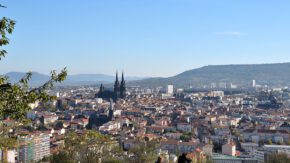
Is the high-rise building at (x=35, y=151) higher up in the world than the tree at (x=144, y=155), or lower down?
lower down

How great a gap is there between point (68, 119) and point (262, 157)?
A: 97.2 ft

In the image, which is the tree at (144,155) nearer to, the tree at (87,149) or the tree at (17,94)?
the tree at (87,149)

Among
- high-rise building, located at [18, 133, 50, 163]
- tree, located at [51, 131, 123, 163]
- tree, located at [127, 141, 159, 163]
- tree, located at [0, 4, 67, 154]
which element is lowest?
high-rise building, located at [18, 133, 50, 163]

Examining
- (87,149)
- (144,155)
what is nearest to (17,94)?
(87,149)

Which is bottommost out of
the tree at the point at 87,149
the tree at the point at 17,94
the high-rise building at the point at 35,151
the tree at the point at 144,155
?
the high-rise building at the point at 35,151

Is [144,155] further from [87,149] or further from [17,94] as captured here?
[17,94]

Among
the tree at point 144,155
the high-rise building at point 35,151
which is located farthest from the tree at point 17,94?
the high-rise building at point 35,151

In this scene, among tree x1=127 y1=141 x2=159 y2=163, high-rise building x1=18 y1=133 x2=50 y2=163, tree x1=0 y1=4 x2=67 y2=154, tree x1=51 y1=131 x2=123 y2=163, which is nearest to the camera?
tree x1=0 y1=4 x2=67 y2=154

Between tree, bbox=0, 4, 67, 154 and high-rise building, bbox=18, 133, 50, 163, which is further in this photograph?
high-rise building, bbox=18, 133, 50, 163

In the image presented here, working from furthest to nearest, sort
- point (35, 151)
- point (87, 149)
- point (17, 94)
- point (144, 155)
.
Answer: point (35, 151), point (144, 155), point (87, 149), point (17, 94)

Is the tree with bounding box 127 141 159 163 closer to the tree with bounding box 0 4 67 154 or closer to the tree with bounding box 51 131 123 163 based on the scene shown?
the tree with bounding box 51 131 123 163

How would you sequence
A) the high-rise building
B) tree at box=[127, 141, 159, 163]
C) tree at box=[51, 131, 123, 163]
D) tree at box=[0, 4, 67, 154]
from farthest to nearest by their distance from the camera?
1. the high-rise building
2. tree at box=[127, 141, 159, 163]
3. tree at box=[51, 131, 123, 163]
4. tree at box=[0, 4, 67, 154]

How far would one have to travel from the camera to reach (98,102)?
272 feet

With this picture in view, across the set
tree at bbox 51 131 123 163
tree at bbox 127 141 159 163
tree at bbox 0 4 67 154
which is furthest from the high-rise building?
tree at bbox 0 4 67 154
